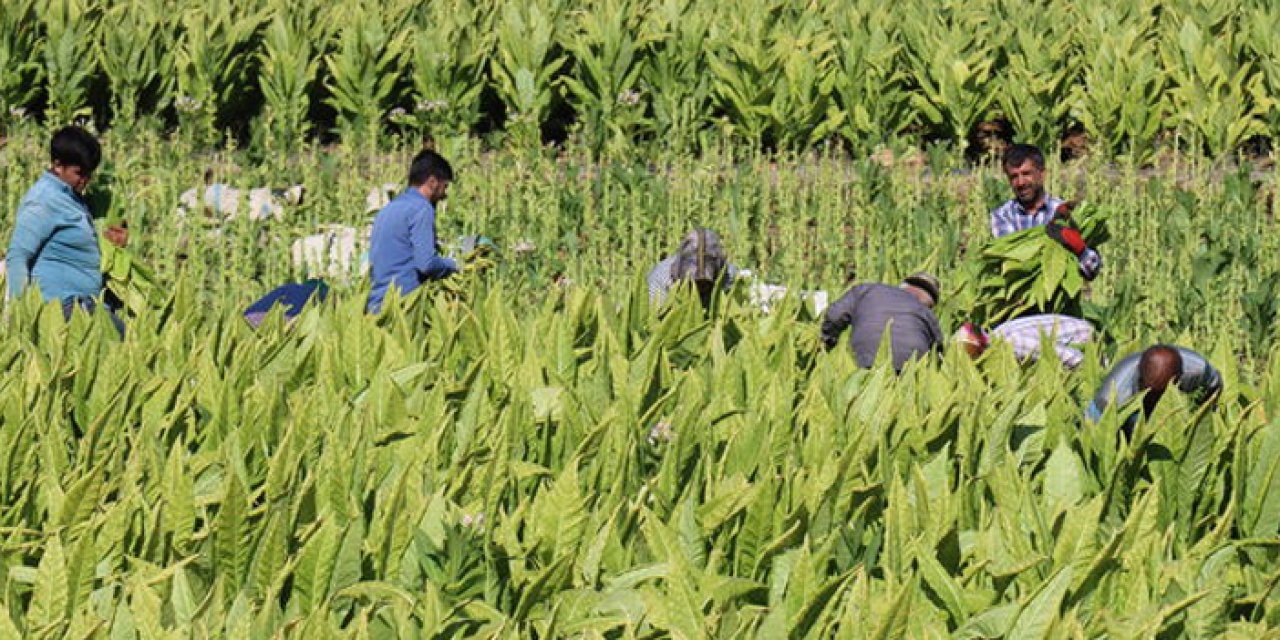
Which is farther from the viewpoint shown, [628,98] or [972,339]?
[628,98]

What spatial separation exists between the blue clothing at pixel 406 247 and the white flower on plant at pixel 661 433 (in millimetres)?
3588

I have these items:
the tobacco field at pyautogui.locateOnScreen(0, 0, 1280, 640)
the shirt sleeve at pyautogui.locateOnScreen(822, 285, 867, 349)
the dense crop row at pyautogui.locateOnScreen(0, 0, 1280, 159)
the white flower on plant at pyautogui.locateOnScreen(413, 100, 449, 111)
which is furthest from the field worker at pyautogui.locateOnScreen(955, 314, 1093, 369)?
the white flower on plant at pyautogui.locateOnScreen(413, 100, 449, 111)

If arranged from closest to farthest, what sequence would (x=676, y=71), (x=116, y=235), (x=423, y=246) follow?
1. (x=116, y=235)
2. (x=423, y=246)
3. (x=676, y=71)

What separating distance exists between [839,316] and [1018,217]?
5.75 feet

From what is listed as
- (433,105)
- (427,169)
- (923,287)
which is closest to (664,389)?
(923,287)

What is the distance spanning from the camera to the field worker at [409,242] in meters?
8.62

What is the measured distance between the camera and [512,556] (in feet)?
13.8

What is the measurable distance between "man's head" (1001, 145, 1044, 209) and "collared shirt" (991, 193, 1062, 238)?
0.07 metres

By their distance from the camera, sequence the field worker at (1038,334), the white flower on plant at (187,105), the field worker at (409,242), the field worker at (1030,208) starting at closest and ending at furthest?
the field worker at (1038,334) < the field worker at (1030,208) < the field worker at (409,242) < the white flower on plant at (187,105)

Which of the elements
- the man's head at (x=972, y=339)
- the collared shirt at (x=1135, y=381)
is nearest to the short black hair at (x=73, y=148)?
the man's head at (x=972, y=339)

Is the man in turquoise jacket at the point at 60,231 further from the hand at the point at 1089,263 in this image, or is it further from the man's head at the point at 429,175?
the hand at the point at 1089,263

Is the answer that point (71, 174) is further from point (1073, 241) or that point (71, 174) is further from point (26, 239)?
point (1073, 241)

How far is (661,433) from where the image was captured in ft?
16.7

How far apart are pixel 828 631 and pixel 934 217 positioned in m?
7.16
